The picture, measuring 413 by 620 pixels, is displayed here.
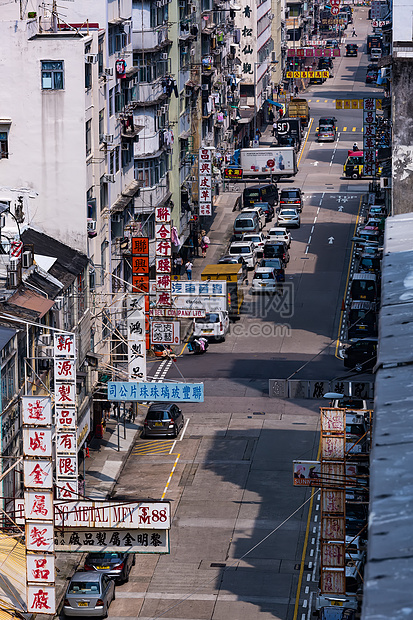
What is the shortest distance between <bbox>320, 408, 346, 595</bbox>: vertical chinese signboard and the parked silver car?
8545 mm

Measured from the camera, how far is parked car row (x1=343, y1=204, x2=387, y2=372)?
78.1 meters

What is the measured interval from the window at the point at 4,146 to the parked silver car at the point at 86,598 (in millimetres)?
24954

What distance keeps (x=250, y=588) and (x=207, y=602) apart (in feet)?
7.10

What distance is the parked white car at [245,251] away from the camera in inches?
4070

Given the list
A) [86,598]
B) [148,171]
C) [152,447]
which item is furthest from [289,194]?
[86,598]

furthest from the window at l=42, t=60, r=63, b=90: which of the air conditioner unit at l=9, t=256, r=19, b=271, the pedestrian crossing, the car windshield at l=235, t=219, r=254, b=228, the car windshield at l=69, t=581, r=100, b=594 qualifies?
the car windshield at l=235, t=219, r=254, b=228

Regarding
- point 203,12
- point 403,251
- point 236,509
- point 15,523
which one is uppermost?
point 203,12

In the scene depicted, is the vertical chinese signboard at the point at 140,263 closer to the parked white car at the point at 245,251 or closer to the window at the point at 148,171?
the window at the point at 148,171

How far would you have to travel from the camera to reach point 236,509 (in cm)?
5822

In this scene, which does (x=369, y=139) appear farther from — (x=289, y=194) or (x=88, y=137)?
(x=88, y=137)

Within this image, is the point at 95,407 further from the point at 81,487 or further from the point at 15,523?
the point at 15,523

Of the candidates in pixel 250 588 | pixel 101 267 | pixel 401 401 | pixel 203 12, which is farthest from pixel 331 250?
pixel 401 401

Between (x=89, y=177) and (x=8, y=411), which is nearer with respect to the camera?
(x=8, y=411)

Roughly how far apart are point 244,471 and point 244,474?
0.42 metres
